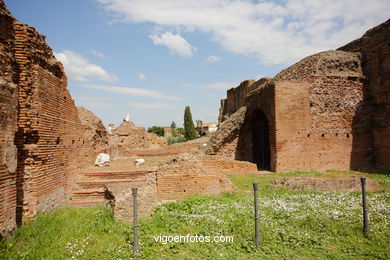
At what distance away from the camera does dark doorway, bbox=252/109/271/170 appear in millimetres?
14766

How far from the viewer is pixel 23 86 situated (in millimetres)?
5258

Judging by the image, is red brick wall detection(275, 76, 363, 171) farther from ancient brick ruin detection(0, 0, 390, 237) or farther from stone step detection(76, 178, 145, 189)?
stone step detection(76, 178, 145, 189)

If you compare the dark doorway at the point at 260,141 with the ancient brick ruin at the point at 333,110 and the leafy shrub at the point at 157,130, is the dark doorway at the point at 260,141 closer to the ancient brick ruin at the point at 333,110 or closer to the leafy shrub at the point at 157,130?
the ancient brick ruin at the point at 333,110

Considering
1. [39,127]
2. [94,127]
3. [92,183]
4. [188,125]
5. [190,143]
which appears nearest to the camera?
[39,127]

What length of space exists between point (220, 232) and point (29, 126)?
4.81 m

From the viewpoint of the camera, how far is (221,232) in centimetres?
464

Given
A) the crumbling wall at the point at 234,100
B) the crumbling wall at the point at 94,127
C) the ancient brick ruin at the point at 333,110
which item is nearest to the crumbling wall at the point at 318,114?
the ancient brick ruin at the point at 333,110

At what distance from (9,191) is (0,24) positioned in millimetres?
3273

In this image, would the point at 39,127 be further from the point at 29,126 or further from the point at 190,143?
the point at 190,143

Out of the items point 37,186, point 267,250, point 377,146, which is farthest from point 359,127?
point 37,186

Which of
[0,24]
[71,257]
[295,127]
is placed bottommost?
[71,257]

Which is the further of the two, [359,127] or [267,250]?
[359,127]

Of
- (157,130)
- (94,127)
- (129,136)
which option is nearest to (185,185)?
(94,127)

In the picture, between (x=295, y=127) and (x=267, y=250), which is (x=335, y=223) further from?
(x=295, y=127)
